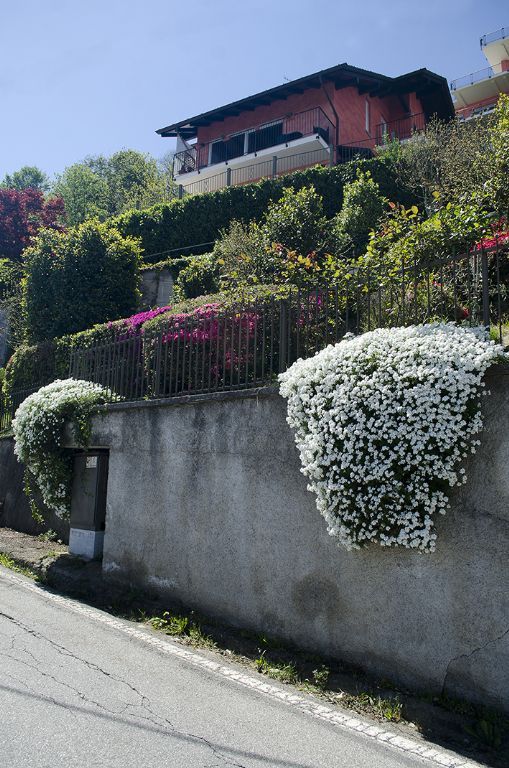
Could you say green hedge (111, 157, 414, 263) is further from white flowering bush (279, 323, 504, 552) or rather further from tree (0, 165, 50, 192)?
tree (0, 165, 50, 192)

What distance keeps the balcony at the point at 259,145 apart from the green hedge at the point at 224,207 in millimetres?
5868

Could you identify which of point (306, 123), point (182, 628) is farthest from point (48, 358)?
point (306, 123)

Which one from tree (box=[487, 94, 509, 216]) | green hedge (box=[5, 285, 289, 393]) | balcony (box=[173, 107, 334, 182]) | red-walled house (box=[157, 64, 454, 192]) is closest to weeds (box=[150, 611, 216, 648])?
tree (box=[487, 94, 509, 216])

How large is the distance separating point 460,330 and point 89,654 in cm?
405

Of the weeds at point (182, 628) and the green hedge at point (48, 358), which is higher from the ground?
the green hedge at point (48, 358)

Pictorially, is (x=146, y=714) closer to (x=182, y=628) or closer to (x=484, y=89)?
(x=182, y=628)

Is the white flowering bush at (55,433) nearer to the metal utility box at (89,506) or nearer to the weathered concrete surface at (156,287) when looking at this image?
the metal utility box at (89,506)

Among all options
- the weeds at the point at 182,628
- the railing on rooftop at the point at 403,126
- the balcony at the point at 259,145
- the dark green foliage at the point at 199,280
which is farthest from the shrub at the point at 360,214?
the railing on rooftop at the point at 403,126

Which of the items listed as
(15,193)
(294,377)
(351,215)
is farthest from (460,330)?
(15,193)

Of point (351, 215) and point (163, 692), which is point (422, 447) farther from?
point (351, 215)

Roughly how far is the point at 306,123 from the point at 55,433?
22.8m

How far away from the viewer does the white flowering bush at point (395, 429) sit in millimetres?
4684

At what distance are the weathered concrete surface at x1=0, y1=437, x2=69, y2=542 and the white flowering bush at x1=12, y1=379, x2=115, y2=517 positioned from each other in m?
1.43

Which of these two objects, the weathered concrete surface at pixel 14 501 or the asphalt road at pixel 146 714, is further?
the weathered concrete surface at pixel 14 501
